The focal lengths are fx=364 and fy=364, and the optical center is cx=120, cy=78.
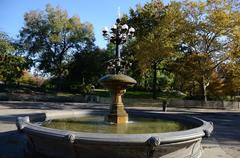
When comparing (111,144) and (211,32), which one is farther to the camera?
(211,32)

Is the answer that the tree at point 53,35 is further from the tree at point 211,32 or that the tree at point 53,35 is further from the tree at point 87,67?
the tree at point 211,32

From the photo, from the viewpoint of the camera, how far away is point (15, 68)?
60.9 metres

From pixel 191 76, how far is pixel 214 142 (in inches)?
1206

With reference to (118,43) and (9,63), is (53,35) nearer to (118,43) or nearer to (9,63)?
(9,63)

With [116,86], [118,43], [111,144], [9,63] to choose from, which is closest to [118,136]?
[111,144]

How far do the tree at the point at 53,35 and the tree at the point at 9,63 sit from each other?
266 centimetres

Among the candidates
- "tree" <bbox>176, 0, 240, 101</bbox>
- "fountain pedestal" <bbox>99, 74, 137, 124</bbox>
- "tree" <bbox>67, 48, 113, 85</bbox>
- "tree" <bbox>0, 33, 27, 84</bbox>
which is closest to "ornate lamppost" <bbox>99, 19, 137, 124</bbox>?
"fountain pedestal" <bbox>99, 74, 137, 124</bbox>

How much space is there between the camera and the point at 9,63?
198 ft

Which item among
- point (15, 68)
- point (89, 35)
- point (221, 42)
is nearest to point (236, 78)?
point (221, 42)

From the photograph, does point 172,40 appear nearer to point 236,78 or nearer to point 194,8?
point 194,8

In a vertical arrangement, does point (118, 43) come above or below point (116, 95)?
above

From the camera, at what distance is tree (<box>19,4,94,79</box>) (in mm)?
61506

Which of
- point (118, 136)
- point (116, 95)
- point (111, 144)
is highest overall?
point (116, 95)

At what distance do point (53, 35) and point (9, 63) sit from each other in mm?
8611
